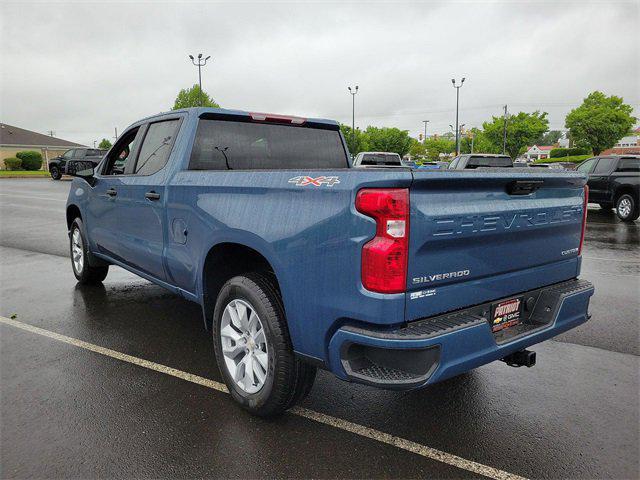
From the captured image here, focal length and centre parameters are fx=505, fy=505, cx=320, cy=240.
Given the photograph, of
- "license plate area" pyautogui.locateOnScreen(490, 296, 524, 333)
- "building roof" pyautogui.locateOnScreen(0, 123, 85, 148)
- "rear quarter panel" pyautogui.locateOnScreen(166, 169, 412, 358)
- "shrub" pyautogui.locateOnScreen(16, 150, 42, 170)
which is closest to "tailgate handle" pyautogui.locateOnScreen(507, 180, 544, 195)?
"license plate area" pyautogui.locateOnScreen(490, 296, 524, 333)

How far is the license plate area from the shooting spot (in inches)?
116

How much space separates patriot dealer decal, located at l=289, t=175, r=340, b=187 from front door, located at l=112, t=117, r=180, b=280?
171 cm

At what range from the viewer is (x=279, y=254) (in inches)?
114

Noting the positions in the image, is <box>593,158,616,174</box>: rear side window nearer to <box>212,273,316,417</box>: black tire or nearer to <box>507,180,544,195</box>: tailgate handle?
<box>507,180,544,195</box>: tailgate handle

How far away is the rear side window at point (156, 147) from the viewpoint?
4.41 metres

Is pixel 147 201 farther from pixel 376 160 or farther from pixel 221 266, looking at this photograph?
pixel 376 160

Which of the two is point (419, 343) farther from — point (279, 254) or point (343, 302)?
point (279, 254)

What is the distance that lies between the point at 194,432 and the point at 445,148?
14810cm

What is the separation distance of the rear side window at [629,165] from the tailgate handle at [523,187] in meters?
13.7

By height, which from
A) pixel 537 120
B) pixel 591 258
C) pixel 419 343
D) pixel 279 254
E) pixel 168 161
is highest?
pixel 537 120

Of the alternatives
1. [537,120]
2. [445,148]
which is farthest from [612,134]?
[445,148]

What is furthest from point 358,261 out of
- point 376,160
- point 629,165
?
point 376,160

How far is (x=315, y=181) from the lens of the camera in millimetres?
2715

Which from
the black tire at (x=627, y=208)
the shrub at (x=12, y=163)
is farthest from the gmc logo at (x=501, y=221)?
the shrub at (x=12, y=163)
